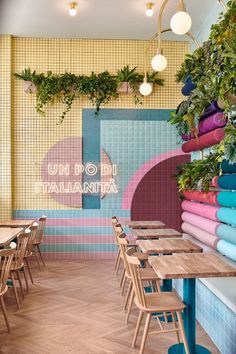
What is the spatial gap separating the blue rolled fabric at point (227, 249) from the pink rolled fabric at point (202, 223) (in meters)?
0.28

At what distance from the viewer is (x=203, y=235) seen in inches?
248

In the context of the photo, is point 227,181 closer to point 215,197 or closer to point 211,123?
point 215,197

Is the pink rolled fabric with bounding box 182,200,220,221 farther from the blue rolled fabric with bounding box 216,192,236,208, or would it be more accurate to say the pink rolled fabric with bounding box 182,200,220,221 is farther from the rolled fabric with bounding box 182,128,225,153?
the rolled fabric with bounding box 182,128,225,153

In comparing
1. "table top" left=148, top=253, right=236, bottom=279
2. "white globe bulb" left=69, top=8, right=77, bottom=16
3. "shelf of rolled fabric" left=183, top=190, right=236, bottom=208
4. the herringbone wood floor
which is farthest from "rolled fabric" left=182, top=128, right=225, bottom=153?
"white globe bulb" left=69, top=8, right=77, bottom=16

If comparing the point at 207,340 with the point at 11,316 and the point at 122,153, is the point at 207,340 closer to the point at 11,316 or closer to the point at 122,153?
the point at 11,316

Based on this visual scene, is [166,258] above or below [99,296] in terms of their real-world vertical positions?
above

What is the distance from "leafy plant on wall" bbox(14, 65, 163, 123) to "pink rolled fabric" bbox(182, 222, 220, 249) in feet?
10.3

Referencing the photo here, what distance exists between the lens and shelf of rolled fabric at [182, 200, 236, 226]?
16.2ft

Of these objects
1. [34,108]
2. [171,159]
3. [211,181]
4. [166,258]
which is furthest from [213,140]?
[34,108]

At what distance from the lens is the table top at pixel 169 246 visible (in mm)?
4629

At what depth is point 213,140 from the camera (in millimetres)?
5918

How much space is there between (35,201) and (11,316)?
3883 mm

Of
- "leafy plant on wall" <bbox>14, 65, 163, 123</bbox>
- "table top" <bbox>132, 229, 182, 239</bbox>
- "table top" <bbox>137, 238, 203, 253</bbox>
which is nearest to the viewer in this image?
"table top" <bbox>137, 238, 203, 253</bbox>

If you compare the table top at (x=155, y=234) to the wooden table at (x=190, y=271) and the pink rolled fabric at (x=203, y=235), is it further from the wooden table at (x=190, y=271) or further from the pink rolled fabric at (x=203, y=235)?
the wooden table at (x=190, y=271)
